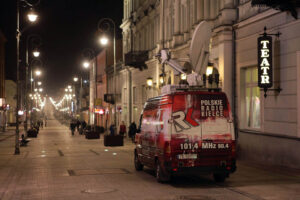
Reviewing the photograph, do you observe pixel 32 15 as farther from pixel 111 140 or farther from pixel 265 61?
pixel 265 61

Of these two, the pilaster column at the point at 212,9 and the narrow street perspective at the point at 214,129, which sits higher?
the pilaster column at the point at 212,9

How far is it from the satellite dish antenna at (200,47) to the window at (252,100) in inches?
78.4

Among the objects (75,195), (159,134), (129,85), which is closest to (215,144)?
(159,134)

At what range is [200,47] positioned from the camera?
21.5m

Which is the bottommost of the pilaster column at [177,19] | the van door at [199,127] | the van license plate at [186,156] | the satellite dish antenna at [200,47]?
the van license plate at [186,156]

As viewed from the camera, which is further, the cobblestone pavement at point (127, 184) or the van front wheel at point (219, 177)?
the van front wheel at point (219, 177)

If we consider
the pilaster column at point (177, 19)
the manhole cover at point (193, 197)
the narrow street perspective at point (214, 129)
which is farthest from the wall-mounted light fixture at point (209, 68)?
the manhole cover at point (193, 197)

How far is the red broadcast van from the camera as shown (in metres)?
13.3

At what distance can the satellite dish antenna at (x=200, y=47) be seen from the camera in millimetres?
21250

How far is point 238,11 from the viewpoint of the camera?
73.4ft

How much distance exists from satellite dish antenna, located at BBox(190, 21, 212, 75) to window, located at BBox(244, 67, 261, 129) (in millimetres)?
1990

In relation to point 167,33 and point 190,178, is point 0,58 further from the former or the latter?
point 190,178

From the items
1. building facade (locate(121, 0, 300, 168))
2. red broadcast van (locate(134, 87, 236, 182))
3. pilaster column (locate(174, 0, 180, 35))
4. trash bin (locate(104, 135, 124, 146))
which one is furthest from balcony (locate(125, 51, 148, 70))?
red broadcast van (locate(134, 87, 236, 182))

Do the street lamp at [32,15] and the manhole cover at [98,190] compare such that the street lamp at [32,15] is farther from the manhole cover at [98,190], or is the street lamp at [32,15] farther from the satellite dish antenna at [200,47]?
the manhole cover at [98,190]
